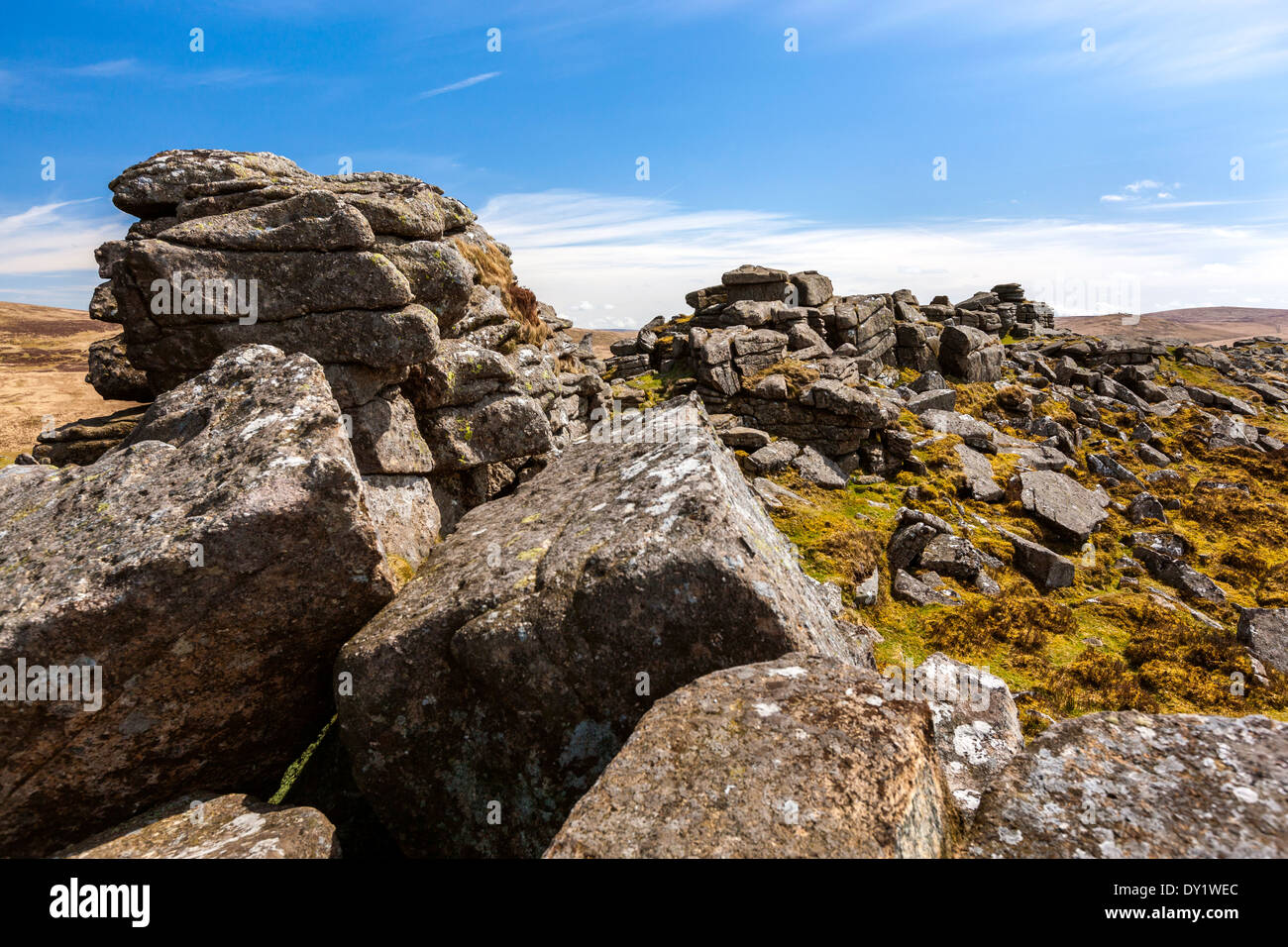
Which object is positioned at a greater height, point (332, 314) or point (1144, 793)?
point (332, 314)

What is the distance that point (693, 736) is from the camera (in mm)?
4934

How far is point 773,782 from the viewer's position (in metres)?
4.43

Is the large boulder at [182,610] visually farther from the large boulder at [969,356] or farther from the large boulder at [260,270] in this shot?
the large boulder at [969,356]

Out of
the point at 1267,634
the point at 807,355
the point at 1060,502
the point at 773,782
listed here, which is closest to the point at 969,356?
the point at 807,355

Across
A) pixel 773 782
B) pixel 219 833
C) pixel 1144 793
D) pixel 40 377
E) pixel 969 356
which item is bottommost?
Answer: pixel 219 833

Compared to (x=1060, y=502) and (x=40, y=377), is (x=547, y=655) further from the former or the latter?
(x=40, y=377)

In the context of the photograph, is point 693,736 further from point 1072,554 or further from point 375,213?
point 1072,554

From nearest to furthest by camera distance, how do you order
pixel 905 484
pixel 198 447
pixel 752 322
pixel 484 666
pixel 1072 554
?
pixel 484 666 → pixel 198 447 → pixel 1072 554 → pixel 905 484 → pixel 752 322

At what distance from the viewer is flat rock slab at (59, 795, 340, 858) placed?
6.03 m

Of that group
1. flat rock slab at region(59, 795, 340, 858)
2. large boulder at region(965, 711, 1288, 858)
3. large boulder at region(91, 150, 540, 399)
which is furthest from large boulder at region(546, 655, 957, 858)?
large boulder at region(91, 150, 540, 399)

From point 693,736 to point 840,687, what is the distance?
1355 millimetres

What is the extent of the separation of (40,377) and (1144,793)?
422 ft

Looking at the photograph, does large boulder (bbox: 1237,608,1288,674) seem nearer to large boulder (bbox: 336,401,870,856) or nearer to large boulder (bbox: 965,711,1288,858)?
large boulder (bbox: 965,711,1288,858)
